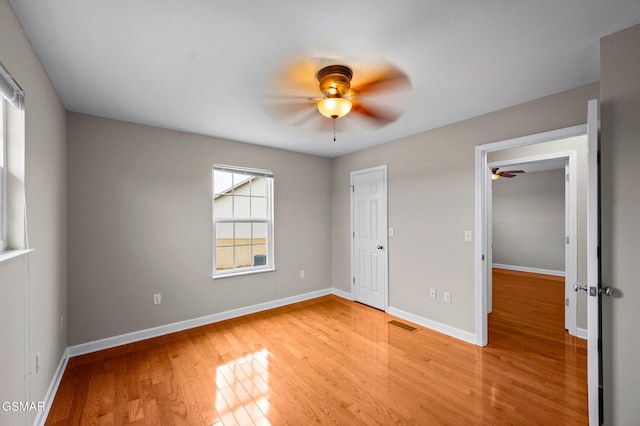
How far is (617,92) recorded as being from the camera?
5.58 feet

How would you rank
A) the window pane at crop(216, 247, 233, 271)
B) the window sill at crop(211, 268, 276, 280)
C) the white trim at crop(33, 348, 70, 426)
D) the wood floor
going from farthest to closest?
1. the window pane at crop(216, 247, 233, 271)
2. the window sill at crop(211, 268, 276, 280)
3. the wood floor
4. the white trim at crop(33, 348, 70, 426)

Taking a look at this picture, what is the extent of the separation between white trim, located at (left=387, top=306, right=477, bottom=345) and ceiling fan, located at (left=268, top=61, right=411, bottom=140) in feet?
8.29

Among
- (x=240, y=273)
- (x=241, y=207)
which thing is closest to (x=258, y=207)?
(x=241, y=207)

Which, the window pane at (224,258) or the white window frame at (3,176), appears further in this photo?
the window pane at (224,258)

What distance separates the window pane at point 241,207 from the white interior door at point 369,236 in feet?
5.59

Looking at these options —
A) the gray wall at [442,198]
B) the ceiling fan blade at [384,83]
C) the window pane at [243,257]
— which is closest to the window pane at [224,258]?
the window pane at [243,257]

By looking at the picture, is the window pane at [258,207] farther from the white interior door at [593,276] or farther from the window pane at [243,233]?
the white interior door at [593,276]

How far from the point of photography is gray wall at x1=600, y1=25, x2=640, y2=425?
1624 mm

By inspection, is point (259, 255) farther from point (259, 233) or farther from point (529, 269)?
point (529, 269)

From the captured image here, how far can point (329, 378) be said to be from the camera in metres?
2.40

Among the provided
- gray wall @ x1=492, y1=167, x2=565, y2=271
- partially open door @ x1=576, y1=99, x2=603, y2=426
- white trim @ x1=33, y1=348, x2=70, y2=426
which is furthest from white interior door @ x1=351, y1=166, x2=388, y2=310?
gray wall @ x1=492, y1=167, x2=565, y2=271

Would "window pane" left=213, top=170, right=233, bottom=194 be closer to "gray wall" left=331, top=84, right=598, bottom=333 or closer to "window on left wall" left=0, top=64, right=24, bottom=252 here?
"gray wall" left=331, top=84, right=598, bottom=333

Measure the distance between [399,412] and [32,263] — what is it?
2658 mm

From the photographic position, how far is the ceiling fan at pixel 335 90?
6.77ft
